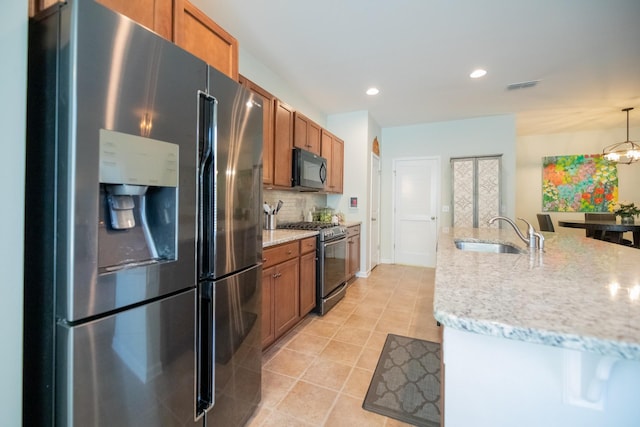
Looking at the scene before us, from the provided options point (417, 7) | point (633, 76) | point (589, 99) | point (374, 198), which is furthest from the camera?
point (374, 198)

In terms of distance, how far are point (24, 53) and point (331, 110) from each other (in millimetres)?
3926

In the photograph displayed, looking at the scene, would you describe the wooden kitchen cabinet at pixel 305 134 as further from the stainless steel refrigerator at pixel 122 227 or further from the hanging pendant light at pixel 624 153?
the hanging pendant light at pixel 624 153

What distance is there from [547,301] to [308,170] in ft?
8.84

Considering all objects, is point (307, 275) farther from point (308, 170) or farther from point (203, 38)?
point (203, 38)

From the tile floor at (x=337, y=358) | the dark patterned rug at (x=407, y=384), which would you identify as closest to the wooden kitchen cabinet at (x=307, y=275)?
the tile floor at (x=337, y=358)

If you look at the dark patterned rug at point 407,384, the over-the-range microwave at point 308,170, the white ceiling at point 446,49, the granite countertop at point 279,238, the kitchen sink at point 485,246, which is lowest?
the dark patterned rug at point 407,384

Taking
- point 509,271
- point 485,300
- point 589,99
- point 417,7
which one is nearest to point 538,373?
point 485,300

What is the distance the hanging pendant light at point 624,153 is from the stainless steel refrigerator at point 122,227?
6230 mm

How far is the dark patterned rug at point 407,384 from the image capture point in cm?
159

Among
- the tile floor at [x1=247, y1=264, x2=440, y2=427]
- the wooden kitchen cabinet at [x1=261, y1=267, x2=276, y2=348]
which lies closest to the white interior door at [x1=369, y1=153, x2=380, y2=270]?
the tile floor at [x1=247, y1=264, x2=440, y2=427]

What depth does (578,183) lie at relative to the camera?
5594mm

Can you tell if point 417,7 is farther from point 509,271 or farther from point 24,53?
point 24,53

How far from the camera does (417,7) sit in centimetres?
209

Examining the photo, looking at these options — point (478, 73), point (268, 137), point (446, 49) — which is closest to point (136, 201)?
point (268, 137)
